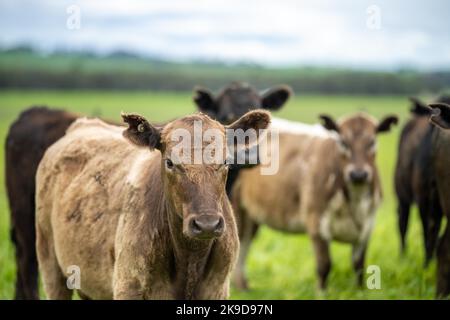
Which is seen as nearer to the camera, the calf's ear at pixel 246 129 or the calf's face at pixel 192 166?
the calf's face at pixel 192 166

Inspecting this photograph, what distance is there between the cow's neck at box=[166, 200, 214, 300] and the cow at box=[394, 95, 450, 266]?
4339 millimetres

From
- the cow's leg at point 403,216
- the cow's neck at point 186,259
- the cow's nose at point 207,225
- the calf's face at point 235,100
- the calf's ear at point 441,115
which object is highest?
the calf's face at point 235,100

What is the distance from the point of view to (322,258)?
9.23 m

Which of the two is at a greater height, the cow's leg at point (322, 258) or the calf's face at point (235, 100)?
the calf's face at point (235, 100)

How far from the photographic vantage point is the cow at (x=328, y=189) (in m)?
9.08

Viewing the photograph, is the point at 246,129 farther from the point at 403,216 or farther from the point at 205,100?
the point at 403,216

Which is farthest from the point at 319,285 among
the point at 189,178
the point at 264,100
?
the point at 189,178

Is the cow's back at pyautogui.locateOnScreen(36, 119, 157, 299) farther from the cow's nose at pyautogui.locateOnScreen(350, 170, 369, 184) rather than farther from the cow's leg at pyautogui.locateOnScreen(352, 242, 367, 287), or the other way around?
the cow's leg at pyautogui.locateOnScreen(352, 242, 367, 287)

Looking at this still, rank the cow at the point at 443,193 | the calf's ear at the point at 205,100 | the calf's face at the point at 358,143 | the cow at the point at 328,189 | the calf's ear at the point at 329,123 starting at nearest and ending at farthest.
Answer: the cow at the point at 443,193 → the calf's ear at the point at 205,100 → the calf's face at the point at 358,143 → the cow at the point at 328,189 → the calf's ear at the point at 329,123

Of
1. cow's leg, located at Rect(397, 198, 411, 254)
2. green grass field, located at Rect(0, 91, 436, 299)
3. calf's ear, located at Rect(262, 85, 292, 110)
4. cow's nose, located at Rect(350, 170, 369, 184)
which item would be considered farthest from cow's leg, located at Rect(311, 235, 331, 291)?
cow's leg, located at Rect(397, 198, 411, 254)

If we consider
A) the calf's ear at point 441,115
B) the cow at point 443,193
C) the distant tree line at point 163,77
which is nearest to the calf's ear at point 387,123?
the cow at point 443,193

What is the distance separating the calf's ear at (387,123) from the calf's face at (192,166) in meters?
4.93

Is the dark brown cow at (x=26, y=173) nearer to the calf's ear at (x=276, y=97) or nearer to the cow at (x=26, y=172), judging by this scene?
the cow at (x=26, y=172)

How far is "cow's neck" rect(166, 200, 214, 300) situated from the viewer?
4.53 meters
